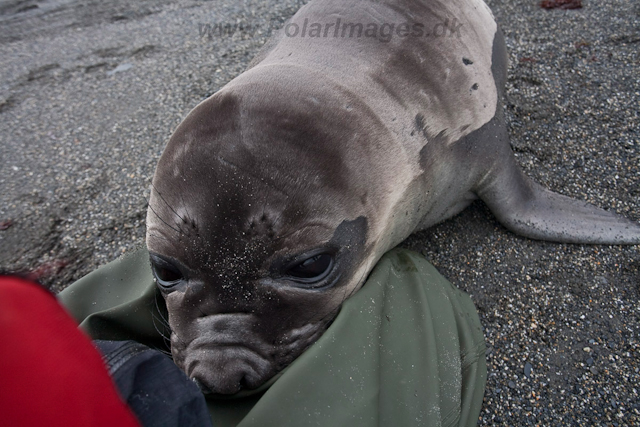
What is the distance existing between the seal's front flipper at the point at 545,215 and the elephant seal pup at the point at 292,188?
49 cm

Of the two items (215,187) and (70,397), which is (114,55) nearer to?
(215,187)

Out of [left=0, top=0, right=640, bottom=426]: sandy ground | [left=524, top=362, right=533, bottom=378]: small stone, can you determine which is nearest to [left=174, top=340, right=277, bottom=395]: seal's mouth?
[left=0, top=0, right=640, bottom=426]: sandy ground

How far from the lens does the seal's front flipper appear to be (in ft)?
8.43

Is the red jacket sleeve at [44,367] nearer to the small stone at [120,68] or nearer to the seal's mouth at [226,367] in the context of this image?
the seal's mouth at [226,367]

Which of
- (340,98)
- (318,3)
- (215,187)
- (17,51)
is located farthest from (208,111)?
(17,51)

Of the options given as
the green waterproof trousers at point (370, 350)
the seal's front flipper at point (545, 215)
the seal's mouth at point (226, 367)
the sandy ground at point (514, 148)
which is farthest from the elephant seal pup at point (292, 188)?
the sandy ground at point (514, 148)

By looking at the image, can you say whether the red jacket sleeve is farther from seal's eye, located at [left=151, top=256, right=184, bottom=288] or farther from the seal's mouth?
seal's eye, located at [left=151, top=256, right=184, bottom=288]

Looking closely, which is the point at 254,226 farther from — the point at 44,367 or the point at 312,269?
the point at 44,367

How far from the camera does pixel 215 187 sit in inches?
63.9

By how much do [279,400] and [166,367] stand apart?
424 mm

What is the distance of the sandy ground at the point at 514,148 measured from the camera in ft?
7.02

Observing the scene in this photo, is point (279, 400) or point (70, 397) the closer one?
point (70, 397)

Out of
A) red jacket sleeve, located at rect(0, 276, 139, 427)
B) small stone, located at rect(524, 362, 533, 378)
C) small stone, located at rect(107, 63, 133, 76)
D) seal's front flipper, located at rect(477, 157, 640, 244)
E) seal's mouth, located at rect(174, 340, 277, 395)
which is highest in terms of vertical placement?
red jacket sleeve, located at rect(0, 276, 139, 427)

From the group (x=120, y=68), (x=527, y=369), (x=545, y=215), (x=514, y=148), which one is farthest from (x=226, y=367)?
(x=120, y=68)
